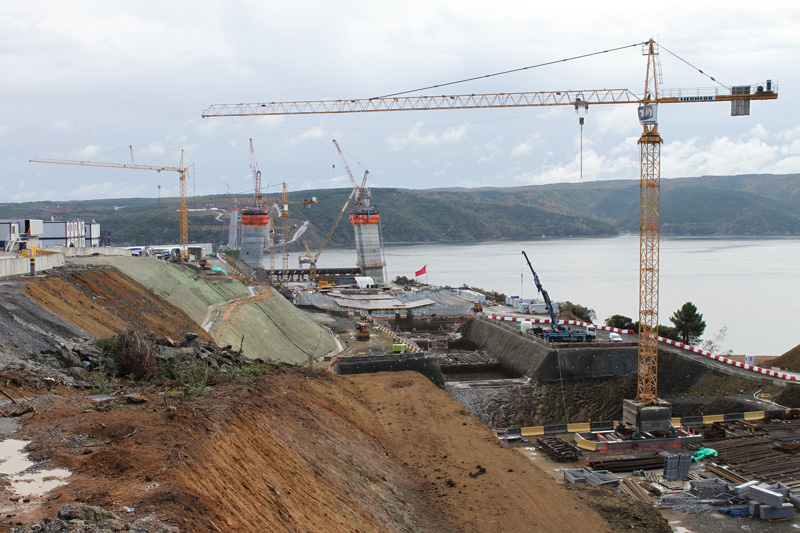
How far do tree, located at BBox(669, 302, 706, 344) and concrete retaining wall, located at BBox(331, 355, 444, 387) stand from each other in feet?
71.5

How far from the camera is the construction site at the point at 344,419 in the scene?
8711 millimetres

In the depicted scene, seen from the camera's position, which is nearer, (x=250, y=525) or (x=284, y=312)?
(x=250, y=525)

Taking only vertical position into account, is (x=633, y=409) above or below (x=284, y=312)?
below

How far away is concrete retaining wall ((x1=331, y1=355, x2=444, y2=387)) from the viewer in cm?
2978

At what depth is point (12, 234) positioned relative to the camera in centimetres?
4225

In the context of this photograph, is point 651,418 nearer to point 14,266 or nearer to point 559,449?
point 559,449

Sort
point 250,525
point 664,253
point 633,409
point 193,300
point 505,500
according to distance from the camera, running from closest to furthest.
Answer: point 250,525 < point 505,500 < point 633,409 < point 193,300 < point 664,253

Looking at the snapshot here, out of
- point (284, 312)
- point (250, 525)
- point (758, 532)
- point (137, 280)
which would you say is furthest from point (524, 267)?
point (250, 525)

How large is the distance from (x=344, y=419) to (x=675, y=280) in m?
79.9

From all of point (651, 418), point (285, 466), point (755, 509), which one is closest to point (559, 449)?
point (651, 418)

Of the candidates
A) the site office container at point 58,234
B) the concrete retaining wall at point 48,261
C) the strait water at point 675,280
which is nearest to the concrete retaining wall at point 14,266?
the concrete retaining wall at point 48,261

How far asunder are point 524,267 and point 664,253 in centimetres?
4405

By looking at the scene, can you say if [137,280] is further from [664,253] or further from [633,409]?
[664,253]

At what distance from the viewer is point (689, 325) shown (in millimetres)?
44344
